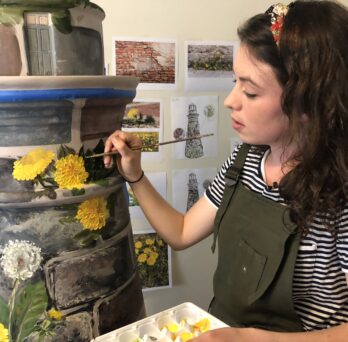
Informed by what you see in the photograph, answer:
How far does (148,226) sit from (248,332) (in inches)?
20.8

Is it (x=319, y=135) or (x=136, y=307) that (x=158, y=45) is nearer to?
(x=319, y=135)

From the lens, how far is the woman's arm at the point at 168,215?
0.92 metres

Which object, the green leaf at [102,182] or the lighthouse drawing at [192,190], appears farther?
the lighthouse drawing at [192,190]

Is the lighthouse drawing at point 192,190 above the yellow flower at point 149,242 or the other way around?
above

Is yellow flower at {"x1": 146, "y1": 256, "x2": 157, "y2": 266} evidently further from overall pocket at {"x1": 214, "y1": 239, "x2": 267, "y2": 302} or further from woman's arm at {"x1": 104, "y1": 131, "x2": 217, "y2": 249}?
overall pocket at {"x1": 214, "y1": 239, "x2": 267, "y2": 302}

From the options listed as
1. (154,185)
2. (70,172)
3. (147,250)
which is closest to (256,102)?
(70,172)

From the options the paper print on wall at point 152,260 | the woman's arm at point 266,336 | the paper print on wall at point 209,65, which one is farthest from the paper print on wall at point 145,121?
the woman's arm at point 266,336

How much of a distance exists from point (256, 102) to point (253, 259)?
32 cm

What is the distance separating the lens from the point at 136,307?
0.86 meters

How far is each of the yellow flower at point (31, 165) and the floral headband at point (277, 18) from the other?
45 cm

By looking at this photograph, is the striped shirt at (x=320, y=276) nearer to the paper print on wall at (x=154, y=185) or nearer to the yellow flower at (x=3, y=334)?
the paper print on wall at (x=154, y=185)

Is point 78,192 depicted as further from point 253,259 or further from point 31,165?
point 253,259

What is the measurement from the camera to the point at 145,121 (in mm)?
1182

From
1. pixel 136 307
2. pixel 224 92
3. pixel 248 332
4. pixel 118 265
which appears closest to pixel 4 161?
pixel 118 265
